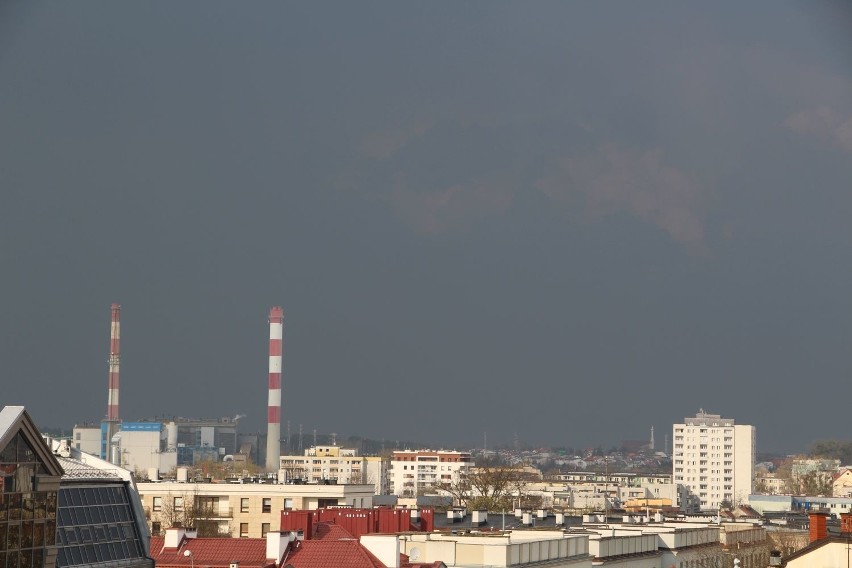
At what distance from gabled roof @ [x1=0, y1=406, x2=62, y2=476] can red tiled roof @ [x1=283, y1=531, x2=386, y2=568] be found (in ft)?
37.0

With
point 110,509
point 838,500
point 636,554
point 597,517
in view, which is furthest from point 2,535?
point 838,500

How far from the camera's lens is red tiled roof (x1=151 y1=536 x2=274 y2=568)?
42.6 metres

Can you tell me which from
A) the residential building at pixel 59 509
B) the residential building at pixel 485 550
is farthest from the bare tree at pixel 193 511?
the residential building at pixel 59 509

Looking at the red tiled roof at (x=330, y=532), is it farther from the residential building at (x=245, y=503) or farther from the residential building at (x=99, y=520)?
the residential building at (x=245, y=503)

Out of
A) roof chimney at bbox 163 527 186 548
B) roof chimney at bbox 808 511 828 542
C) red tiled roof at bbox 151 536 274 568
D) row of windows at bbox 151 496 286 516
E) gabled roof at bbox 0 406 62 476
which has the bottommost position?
red tiled roof at bbox 151 536 274 568

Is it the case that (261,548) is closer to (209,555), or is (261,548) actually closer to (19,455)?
Answer: (209,555)

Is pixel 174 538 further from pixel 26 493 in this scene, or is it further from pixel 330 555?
pixel 26 493

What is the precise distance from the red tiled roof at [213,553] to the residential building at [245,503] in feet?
133

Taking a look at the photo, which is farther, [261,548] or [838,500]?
[838,500]

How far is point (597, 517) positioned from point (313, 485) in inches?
763

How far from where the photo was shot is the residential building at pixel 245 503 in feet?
281

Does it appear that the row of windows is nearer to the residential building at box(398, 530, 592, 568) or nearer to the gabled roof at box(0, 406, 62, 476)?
the residential building at box(398, 530, 592, 568)

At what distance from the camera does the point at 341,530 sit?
1970 inches

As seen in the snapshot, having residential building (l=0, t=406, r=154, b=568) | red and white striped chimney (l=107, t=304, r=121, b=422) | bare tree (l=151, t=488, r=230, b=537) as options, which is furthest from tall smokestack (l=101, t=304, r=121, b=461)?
residential building (l=0, t=406, r=154, b=568)
